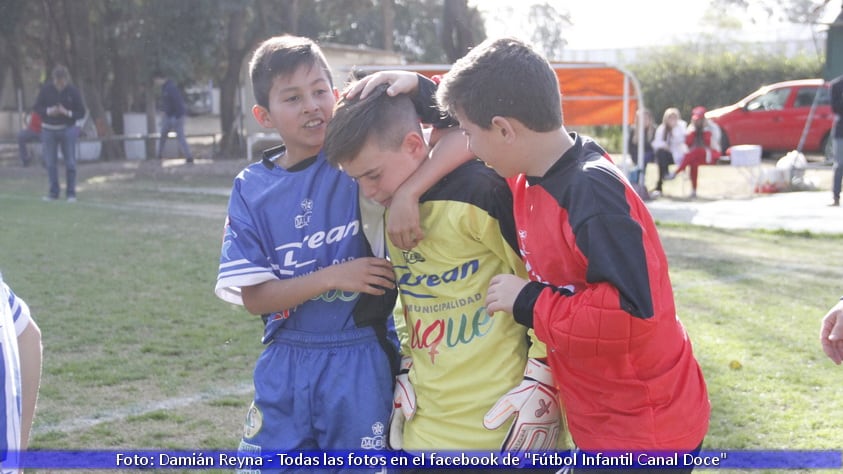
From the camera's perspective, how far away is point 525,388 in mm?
2332

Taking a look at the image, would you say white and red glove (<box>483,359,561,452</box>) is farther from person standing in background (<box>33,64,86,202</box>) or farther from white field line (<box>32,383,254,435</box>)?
person standing in background (<box>33,64,86,202</box>)

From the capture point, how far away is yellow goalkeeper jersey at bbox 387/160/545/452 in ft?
7.82

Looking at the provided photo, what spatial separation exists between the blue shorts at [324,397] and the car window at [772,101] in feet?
74.6

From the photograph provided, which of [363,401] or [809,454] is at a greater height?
[363,401]

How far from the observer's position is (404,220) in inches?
92.3

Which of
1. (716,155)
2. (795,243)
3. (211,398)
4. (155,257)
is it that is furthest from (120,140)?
(211,398)

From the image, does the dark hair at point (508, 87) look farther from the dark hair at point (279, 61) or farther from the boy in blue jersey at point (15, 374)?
the boy in blue jersey at point (15, 374)

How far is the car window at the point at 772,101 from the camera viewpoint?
23.2 metres

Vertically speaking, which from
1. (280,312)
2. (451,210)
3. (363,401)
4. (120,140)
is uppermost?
(451,210)

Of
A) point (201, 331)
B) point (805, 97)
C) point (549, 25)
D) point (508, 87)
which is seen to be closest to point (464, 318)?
point (508, 87)

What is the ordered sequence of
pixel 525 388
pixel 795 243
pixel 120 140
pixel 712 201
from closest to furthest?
pixel 525 388 → pixel 795 243 → pixel 712 201 → pixel 120 140

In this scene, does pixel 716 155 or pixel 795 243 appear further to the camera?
pixel 716 155

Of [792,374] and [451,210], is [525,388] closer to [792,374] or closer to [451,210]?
[451,210]

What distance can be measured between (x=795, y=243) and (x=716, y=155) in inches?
320
